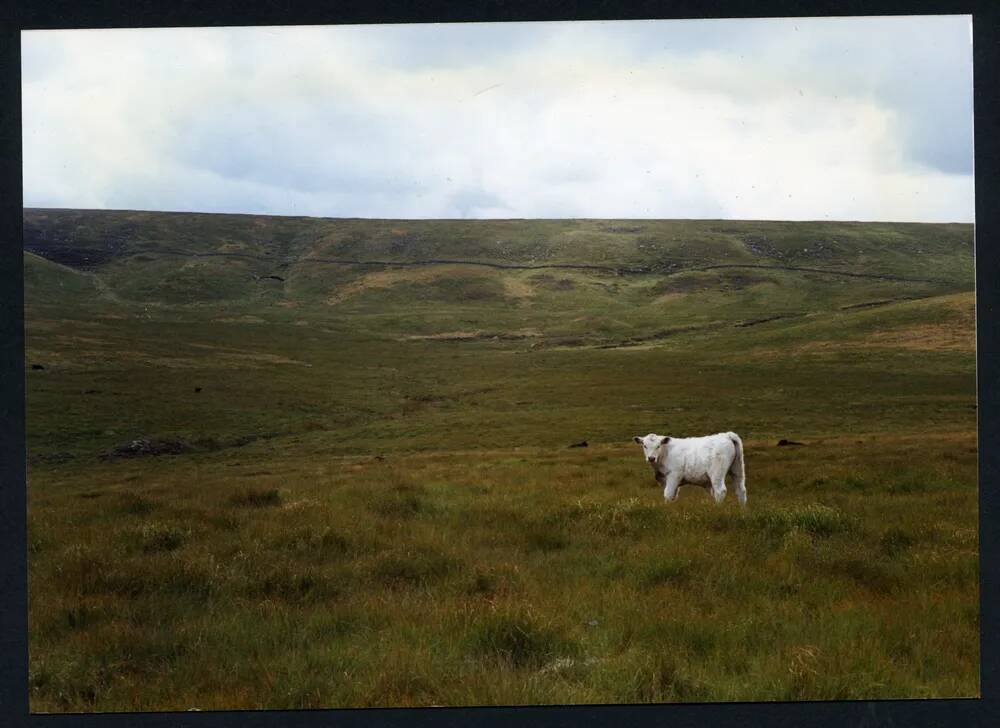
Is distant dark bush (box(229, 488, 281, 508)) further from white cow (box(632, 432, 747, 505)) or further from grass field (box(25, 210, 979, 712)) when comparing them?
white cow (box(632, 432, 747, 505))

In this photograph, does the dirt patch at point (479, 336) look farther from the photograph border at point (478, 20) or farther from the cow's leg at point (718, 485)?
the photograph border at point (478, 20)

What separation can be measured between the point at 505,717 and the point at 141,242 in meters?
14.4

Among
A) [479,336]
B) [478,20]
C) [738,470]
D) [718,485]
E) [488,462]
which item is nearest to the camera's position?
[478,20]

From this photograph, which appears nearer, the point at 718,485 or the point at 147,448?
the point at 718,485

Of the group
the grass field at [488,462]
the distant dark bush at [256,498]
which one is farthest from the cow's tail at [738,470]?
the distant dark bush at [256,498]

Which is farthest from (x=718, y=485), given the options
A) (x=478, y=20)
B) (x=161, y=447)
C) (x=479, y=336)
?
(x=161, y=447)

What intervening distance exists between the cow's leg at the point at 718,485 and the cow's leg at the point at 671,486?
47 centimetres

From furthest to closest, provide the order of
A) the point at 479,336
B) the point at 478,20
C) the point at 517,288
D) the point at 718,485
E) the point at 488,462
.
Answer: the point at 517,288
the point at 479,336
the point at 488,462
the point at 718,485
the point at 478,20

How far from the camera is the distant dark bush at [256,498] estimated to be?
32.8 feet

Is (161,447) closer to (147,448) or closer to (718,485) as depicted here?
(147,448)

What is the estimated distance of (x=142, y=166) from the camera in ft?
39.2

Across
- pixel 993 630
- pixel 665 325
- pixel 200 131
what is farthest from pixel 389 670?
pixel 665 325

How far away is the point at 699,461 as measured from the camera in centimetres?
971

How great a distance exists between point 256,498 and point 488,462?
13.6ft
